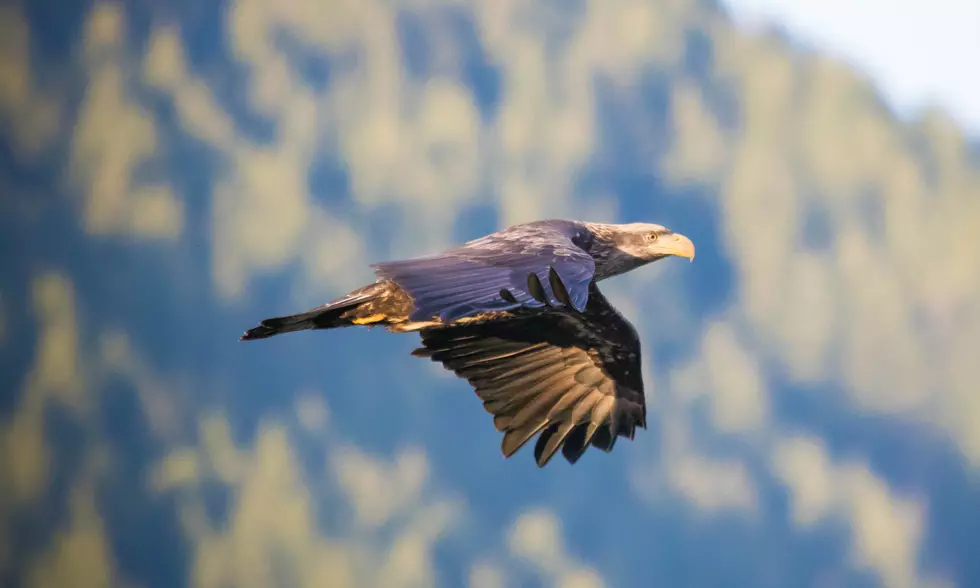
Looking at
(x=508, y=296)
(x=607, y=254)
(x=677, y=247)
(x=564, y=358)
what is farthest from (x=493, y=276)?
(x=677, y=247)

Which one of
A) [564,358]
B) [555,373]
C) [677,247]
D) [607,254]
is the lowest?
[555,373]

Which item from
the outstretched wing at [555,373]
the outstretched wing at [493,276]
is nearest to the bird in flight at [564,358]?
the outstretched wing at [555,373]

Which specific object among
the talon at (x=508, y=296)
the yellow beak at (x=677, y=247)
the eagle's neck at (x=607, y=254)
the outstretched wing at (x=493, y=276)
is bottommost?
the talon at (x=508, y=296)

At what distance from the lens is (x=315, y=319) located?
5.52 meters

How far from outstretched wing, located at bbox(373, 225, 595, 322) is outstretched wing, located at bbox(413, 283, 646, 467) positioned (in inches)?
44.7

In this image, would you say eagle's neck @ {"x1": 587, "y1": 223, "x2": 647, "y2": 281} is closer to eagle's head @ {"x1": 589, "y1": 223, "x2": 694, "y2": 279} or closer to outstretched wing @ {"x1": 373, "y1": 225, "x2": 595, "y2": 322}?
eagle's head @ {"x1": 589, "y1": 223, "x2": 694, "y2": 279}

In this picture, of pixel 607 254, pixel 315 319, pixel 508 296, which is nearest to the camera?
pixel 508 296

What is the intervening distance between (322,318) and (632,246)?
1.85 m

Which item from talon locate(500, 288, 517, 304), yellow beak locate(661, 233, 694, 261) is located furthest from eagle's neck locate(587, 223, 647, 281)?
talon locate(500, 288, 517, 304)

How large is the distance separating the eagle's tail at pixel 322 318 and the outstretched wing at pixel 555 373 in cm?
64

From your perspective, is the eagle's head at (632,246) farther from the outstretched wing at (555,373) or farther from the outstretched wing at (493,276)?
the outstretched wing at (493,276)

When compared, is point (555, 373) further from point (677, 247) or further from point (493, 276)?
point (493, 276)

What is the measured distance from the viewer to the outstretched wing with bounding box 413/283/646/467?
20.4 feet

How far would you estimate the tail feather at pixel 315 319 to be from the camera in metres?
5.47
